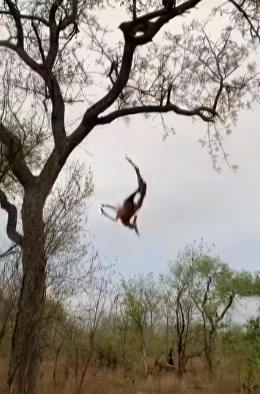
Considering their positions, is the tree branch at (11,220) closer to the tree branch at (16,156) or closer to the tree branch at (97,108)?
the tree branch at (16,156)

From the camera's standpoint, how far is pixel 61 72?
7.29 m

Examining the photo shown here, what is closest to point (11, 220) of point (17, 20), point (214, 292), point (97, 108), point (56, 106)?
point (56, 106)

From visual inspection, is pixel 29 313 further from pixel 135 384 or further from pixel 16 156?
pixel 135 384

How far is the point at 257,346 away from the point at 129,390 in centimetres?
259

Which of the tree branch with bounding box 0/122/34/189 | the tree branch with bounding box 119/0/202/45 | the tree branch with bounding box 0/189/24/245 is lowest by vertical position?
the tree branch with bounding box 0/189/24/245

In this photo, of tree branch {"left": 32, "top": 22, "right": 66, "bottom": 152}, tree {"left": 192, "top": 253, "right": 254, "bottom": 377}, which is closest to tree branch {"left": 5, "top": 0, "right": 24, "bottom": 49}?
tree branch {"left": 32, "top": 22, "right": 66, "bottom": 152}

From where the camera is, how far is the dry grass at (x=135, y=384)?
9.48 metres

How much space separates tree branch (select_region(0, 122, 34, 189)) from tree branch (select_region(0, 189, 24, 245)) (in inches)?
11.3

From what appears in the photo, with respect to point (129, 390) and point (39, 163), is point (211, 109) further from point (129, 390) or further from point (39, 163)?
point (129, 390)

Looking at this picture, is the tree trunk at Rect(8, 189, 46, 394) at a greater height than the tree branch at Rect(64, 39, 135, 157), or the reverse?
the tree branch at Rect(64, 39, 135, 157)

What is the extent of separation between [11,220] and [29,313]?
3.69 feet

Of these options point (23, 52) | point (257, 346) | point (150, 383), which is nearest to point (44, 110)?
point (23, 52)

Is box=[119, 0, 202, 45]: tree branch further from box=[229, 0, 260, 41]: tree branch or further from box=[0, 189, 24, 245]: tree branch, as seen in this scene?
box=[0, 189, 24, 245]: tree branch

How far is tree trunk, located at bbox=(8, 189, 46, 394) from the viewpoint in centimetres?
591
